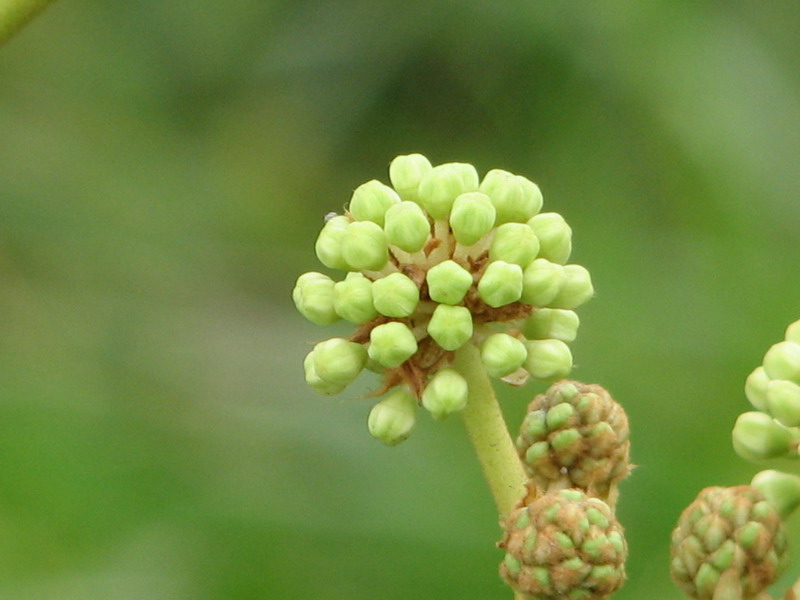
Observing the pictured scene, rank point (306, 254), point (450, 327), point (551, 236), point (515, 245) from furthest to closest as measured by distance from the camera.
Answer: point (306, 254) < point (551, 236) < point (515, 245) < point (450, 327)

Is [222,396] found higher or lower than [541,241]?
higher

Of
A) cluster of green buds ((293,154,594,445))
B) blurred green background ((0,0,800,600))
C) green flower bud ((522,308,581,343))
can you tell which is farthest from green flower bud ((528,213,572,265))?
blurred green background ((0,0,800,600))

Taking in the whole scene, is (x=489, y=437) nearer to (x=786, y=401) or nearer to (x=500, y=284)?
(x=500, y=284)

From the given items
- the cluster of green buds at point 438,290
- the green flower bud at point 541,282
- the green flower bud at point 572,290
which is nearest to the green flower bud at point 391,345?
the cluster of green buds at point 438,290

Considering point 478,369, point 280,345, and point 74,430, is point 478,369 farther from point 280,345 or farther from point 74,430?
point 280,345

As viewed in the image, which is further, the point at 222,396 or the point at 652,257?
the point at 222,396

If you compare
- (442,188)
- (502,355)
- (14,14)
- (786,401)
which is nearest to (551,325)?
(502,355)

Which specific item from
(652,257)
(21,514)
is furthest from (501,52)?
(21,514)
